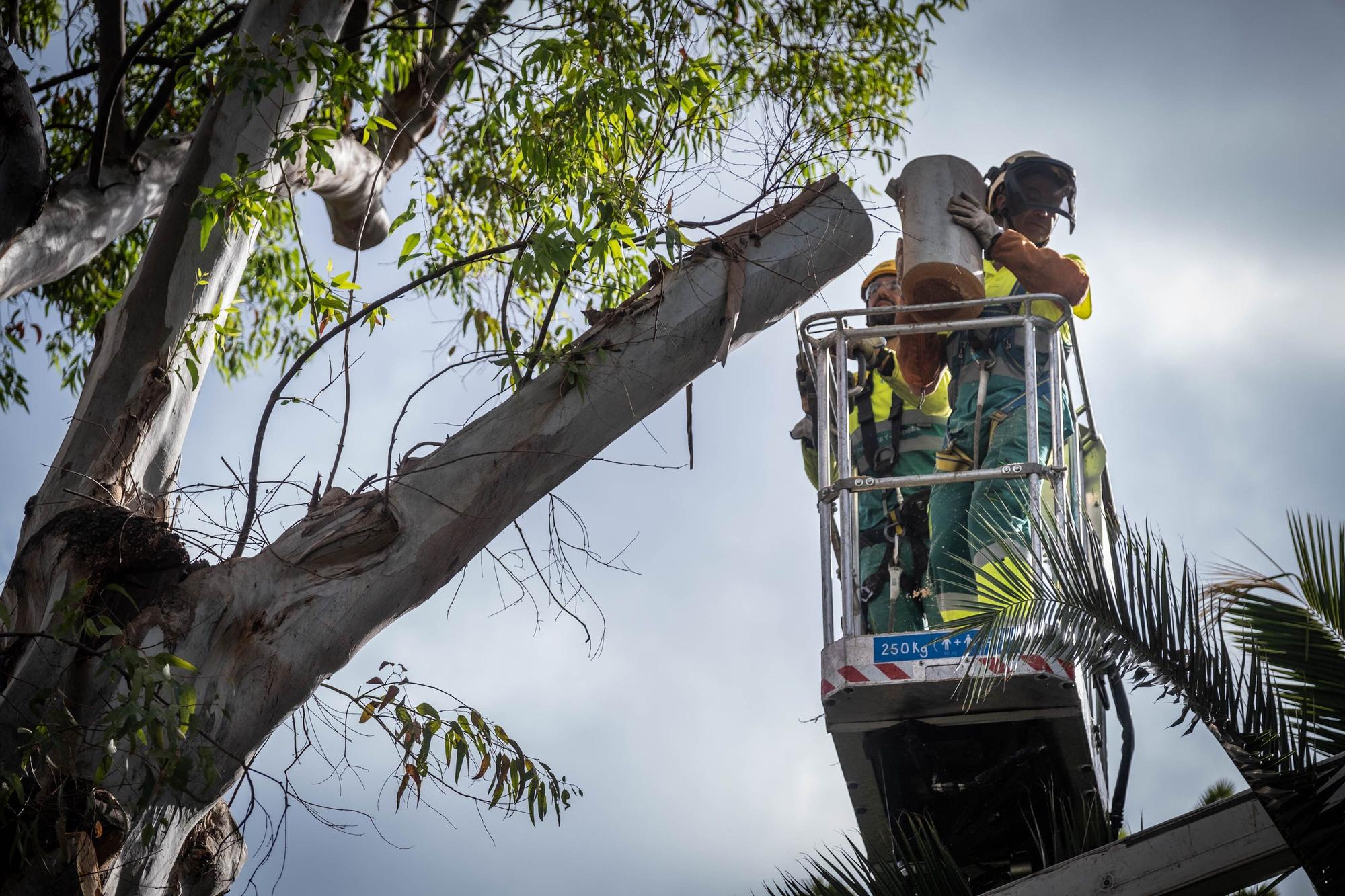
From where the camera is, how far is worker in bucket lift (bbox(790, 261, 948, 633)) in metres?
6.43

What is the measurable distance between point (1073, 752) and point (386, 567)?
2.93 metres

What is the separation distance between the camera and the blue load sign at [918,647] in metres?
4.95

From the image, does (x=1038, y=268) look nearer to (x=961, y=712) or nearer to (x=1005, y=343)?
(x=1005, y=343)

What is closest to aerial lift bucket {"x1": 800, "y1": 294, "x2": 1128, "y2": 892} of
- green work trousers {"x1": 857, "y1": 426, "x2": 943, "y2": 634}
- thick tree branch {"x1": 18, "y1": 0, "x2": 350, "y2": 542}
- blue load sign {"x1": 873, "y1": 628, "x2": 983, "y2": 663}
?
blue load sign {"x1": 873, "y1": 628, "x2": 983, "y2": 663}

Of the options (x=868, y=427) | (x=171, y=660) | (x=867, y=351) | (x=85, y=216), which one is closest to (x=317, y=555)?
(x=171, y=660)

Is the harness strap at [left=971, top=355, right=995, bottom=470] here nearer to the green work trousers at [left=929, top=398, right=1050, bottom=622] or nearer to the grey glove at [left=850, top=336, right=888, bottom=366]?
the green work trousers at [left=929, top=398, right=1050, bottom=622]

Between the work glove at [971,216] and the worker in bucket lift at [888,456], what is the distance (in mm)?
465

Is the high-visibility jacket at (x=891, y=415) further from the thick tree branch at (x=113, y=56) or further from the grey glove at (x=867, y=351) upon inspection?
the thick tree branch at (x=113, y=56)

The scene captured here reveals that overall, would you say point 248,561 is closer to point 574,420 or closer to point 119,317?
point 574,420

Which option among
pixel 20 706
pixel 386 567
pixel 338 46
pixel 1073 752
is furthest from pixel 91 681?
pixel 1073 752

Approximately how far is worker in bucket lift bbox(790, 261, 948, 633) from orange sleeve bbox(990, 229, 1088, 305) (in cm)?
50

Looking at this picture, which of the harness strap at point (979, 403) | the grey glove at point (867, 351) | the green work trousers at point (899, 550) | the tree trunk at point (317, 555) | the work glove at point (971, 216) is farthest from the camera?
the grey glove at point (867, 351)

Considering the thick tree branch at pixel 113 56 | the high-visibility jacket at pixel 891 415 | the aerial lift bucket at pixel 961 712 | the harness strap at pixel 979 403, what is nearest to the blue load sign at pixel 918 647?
the aerial lift bucket at pixel 961 712

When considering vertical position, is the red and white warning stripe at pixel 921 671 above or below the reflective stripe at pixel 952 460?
below
